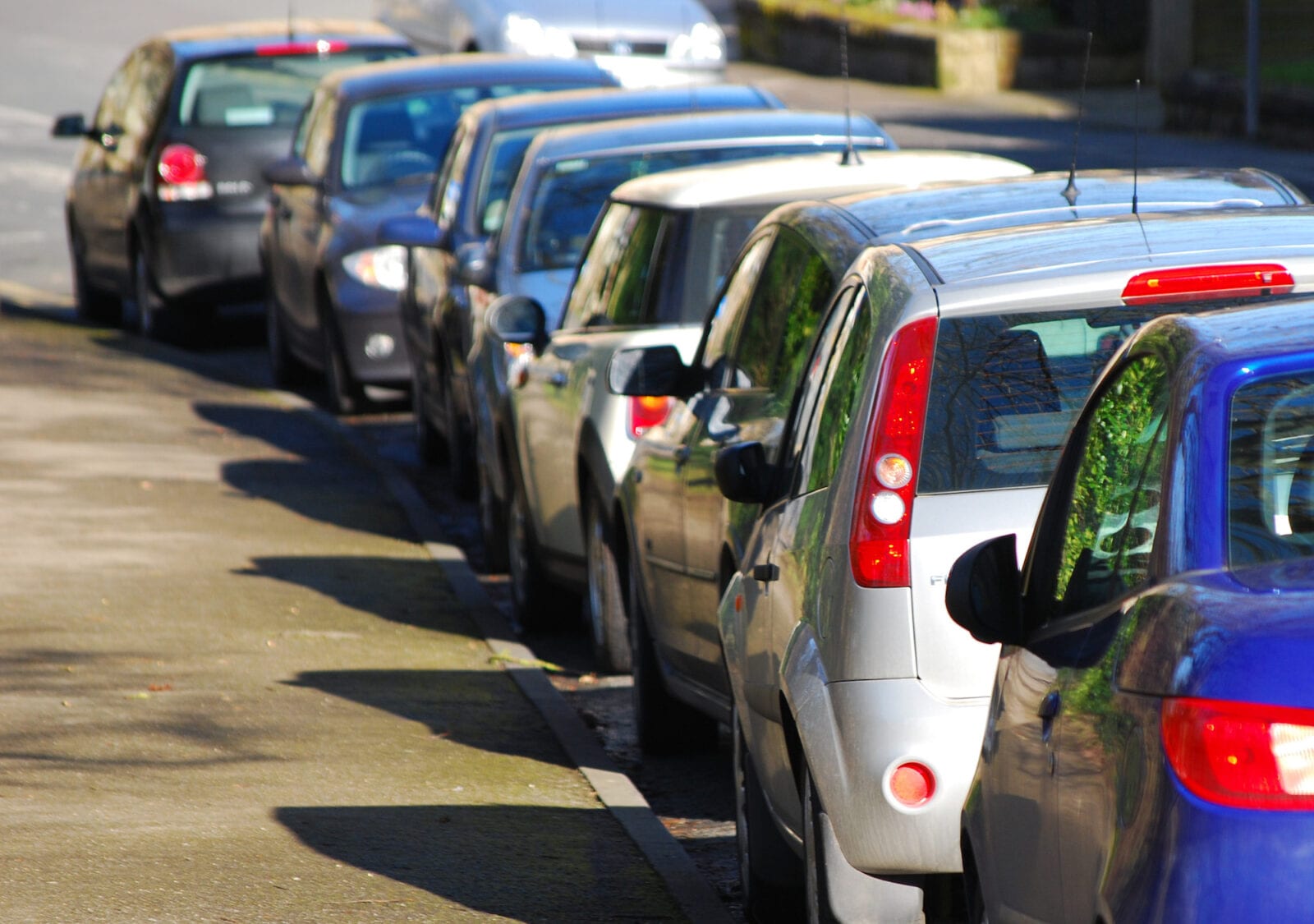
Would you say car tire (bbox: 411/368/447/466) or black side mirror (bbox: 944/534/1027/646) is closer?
black side mirror (bbox: 944/534/1027/646)

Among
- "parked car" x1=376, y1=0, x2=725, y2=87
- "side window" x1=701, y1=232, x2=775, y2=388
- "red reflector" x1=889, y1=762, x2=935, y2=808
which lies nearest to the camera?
"red reflector" x1=889, y1=762, x2=935, y2=808

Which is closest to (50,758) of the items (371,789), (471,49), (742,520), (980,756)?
(371,789)

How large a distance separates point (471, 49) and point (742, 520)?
16123mm

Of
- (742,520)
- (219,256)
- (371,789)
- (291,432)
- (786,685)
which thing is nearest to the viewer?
(786,685)

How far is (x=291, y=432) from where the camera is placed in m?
15.4

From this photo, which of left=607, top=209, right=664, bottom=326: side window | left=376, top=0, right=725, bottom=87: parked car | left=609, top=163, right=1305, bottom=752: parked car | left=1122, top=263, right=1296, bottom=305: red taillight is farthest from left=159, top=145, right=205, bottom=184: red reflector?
left=1122, top=263, right=1296, bottom=305: red taillight

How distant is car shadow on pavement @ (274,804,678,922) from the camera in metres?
6.14

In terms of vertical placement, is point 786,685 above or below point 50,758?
above

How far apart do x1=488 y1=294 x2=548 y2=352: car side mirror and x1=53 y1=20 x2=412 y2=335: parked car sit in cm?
847

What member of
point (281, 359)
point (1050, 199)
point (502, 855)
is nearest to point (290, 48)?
point (281, 359)

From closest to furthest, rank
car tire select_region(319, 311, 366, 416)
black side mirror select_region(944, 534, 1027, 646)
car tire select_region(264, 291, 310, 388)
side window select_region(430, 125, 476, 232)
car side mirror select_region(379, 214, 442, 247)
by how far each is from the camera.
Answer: black side mirror select_region(944, 534, 1027, 646) < car side mirror select_region(379, 214, 442, 247) < side window select_region(430, 125, 476, 232) < car tire select_region(319, 311, 366, 416) < car tire select_region(264, 291, 310, 388)

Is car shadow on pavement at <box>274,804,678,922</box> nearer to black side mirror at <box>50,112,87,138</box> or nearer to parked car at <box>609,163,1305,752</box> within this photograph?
parked car at <box>609,163,1305,752</box>

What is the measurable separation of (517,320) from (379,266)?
5.07 metres

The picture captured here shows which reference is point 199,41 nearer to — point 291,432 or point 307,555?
point 291,432
